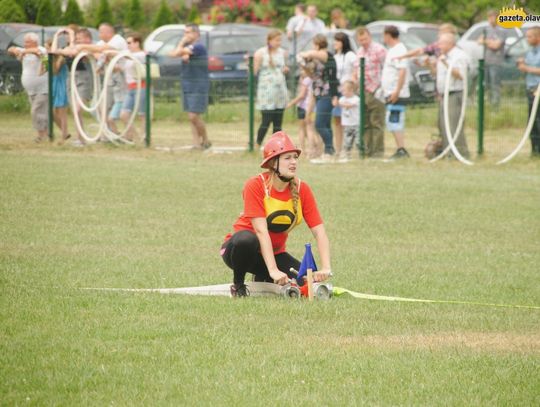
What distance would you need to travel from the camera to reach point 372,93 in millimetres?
18594

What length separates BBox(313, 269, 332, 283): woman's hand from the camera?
7.76 metres

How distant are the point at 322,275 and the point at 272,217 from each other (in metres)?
0.59

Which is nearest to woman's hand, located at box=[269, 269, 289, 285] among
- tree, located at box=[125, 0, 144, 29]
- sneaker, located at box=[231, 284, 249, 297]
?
sneaker, located at box=[231, 284, 249, 297]

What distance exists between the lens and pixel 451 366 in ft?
20.1

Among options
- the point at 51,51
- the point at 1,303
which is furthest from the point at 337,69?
the point at 1,303

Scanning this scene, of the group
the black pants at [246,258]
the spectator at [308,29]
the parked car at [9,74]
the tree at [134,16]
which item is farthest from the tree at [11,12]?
the black pants at [246,258]

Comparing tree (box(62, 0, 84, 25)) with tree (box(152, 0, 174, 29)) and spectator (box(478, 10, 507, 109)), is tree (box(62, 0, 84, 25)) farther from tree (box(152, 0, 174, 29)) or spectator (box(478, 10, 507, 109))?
spectator (box(478, 10, 507, 109))

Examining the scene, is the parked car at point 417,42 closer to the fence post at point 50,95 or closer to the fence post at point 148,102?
the fence post at point 148,102

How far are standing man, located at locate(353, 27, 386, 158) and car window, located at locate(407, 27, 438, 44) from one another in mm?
12303

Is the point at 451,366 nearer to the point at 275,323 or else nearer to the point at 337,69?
the point at 275,323

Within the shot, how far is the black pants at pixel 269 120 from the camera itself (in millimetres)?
19161

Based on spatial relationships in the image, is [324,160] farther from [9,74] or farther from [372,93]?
[9,74]

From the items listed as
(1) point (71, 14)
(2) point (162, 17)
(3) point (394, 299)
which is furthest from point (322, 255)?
(2) point (162, 17)

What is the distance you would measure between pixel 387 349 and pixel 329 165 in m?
11.7
